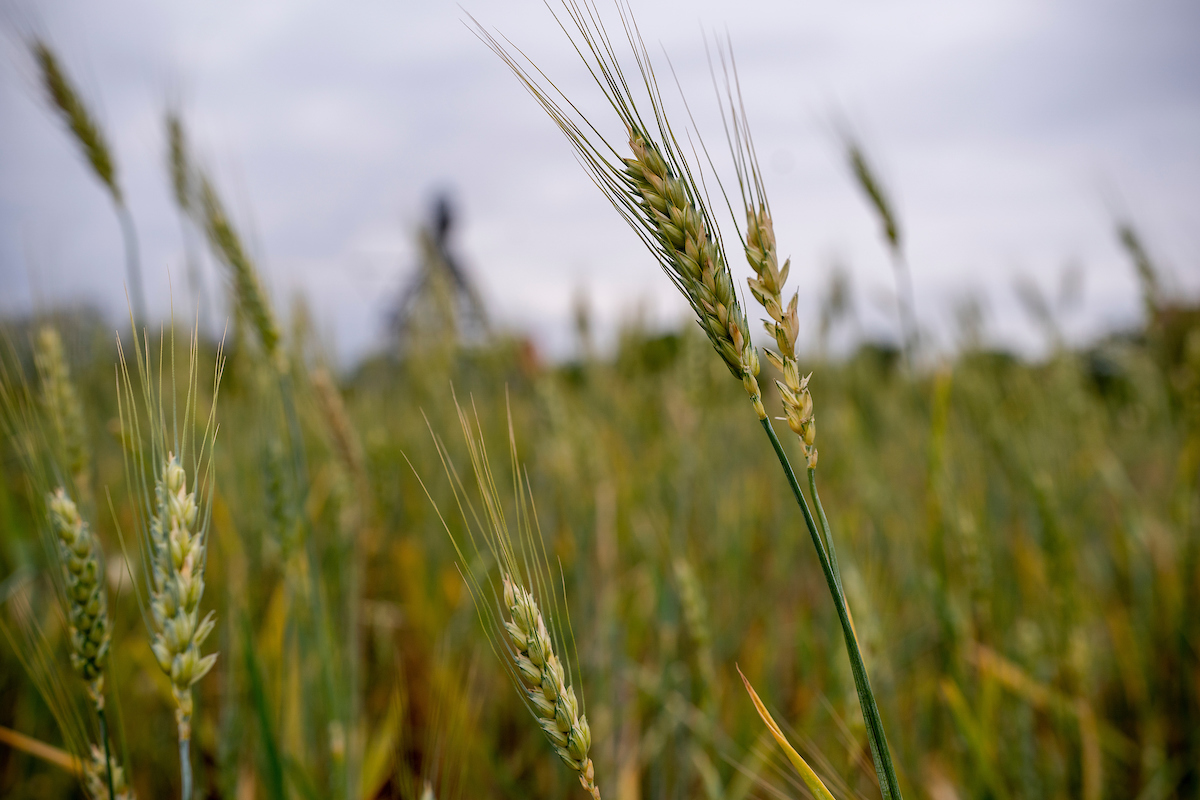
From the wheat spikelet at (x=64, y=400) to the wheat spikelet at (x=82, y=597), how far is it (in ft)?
1.04

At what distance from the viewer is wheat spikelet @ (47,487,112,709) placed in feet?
1.97

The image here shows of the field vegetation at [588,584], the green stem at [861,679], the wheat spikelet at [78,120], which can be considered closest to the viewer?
the green stem at [861,679]

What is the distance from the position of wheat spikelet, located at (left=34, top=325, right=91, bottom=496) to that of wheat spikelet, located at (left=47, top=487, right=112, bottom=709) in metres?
0.32

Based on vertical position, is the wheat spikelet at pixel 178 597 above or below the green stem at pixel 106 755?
above

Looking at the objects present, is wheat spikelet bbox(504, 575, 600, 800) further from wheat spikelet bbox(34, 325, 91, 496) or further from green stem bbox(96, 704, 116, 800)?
wheat spikelet bbox(34, 325, 91, 496)

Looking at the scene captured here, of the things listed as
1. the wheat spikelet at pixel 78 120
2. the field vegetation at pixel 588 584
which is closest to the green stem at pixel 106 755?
the field vegetation at pixel 588 584

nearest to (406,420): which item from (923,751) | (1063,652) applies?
(923,751)

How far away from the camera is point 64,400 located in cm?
94

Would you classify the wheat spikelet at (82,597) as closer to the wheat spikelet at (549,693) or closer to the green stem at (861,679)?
the wheat spikelet at (549,693)

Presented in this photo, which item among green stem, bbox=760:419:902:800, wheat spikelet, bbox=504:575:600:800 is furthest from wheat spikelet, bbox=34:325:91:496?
green stem, bbox=760:419:902:800

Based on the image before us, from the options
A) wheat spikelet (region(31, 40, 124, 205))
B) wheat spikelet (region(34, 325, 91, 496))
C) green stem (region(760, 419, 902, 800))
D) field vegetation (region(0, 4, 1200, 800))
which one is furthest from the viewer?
wheat spikelet (region(31, 40, 124, 205))

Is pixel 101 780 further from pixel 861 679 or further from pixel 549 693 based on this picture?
pixel 861 679

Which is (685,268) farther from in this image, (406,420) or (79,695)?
(406,420)

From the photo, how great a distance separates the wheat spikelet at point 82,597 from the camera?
602 millimetres
